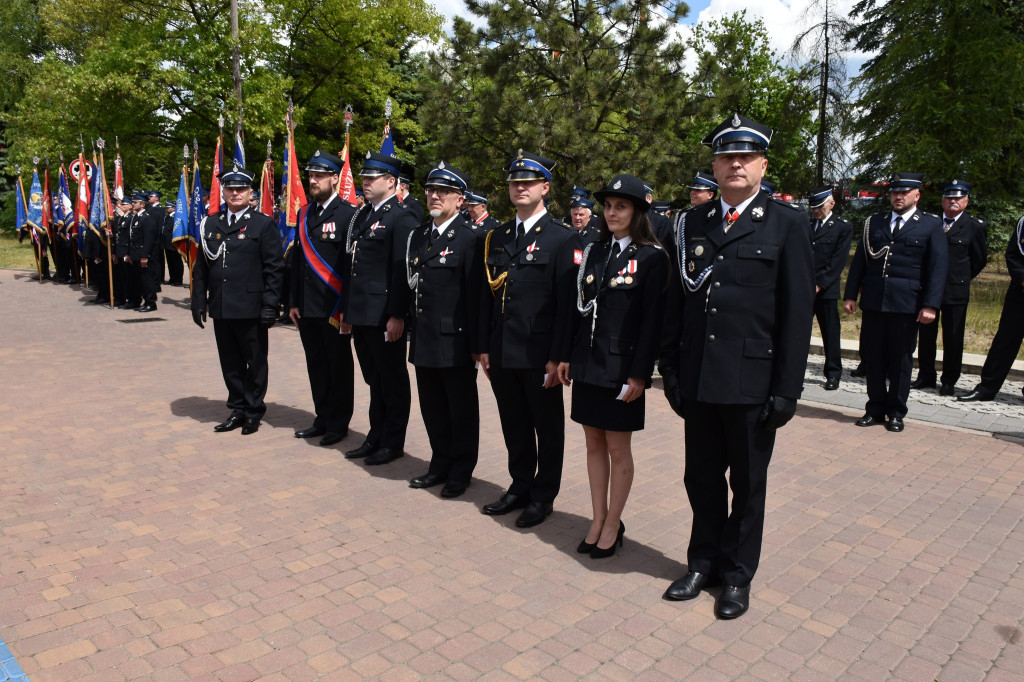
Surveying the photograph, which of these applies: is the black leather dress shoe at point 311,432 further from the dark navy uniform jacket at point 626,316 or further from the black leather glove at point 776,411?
the black leather glove at point 776,411

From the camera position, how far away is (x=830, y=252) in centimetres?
902

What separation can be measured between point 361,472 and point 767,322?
A: 3.30m

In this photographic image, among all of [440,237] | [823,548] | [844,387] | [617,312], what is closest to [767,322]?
[617,312]

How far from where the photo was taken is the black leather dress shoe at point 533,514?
4.79 metres

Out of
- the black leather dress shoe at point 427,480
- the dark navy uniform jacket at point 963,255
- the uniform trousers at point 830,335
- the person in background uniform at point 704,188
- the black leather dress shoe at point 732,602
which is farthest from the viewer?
the uniform trousers at point 830,335

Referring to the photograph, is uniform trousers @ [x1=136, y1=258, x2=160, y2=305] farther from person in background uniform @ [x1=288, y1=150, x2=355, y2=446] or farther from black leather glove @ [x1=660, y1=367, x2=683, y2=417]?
black leather glove @ [x1=660, y1=367, x2=683, y2=417]

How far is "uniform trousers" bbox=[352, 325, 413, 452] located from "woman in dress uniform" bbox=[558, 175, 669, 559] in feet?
6.45

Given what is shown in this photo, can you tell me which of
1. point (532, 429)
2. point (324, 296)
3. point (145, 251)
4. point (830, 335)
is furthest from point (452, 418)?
point (145, 251)

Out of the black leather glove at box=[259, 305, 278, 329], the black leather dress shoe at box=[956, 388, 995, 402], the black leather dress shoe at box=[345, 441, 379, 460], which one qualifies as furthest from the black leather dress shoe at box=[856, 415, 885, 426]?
the black leather glove at box=[259, 305, 278, 329]

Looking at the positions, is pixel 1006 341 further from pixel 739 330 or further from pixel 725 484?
pixel 739 330

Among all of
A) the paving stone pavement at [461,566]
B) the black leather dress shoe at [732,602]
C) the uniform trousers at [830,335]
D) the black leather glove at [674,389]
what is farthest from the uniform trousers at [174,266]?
the black leather dress shoe at [732,602]

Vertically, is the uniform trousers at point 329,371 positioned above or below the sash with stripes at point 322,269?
below

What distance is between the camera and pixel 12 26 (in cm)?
4022

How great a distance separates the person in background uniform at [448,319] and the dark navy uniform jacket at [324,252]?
107 cm
